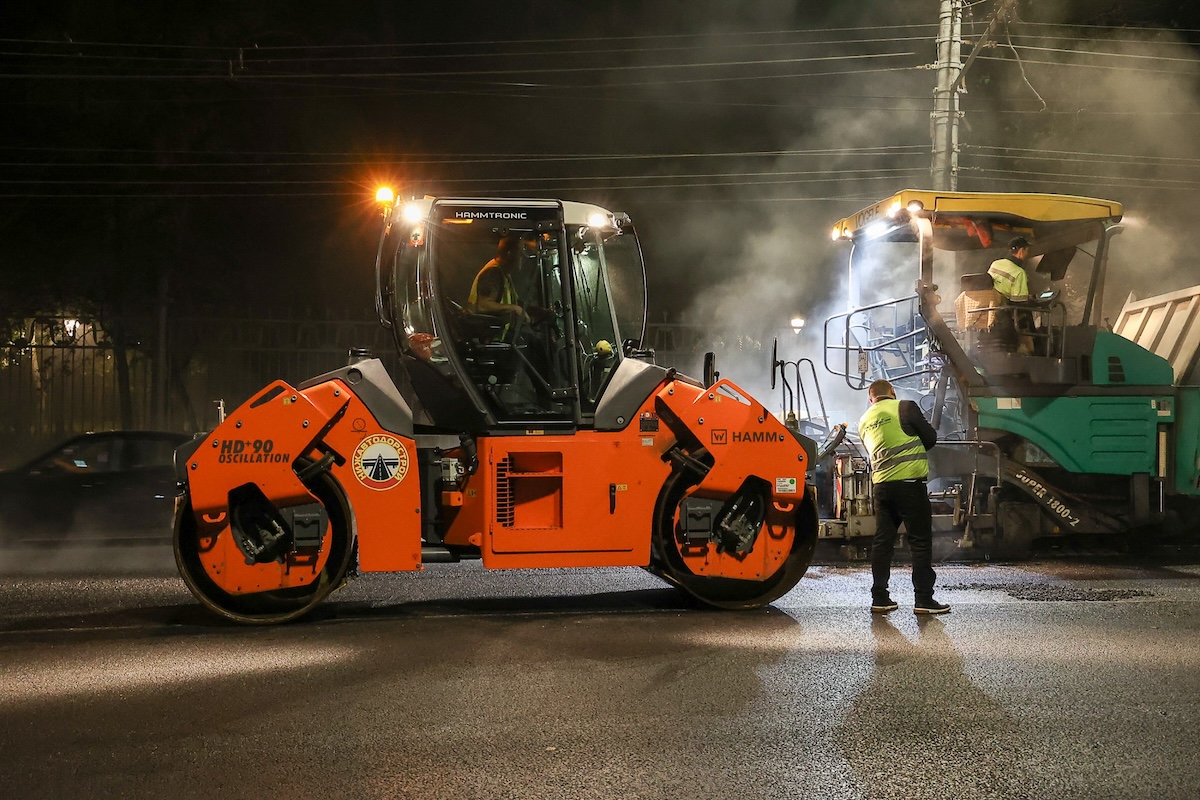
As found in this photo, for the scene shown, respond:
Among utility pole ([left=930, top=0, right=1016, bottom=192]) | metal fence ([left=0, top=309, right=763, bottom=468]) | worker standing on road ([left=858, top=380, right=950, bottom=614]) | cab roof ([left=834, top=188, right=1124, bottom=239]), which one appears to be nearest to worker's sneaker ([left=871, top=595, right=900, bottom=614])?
worker standing on road ([left=858, top=380, right=950, bottom=614])

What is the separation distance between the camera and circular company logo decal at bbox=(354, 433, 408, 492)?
22.4 ft

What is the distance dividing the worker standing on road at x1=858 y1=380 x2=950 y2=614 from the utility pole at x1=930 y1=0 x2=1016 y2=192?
8.67 m

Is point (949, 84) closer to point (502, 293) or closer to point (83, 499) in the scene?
point (502, 293)

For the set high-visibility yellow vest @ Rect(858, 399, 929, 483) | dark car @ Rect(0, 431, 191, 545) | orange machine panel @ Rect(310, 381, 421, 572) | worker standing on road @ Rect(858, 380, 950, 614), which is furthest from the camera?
dark car @ Rect(0, 431, 191, 545)

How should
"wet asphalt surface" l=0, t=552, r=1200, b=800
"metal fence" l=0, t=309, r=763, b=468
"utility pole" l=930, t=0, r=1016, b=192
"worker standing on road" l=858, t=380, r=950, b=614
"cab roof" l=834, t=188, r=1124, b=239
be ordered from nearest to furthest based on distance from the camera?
1. "wet asphalt surface" l=0, t=552, r=1200, b=800
2. "worker standing on road" l=858, t=380, r=950, b=614
3. "cab roof" l=834, t=188, r=1124, b=239
4. "utility pole" l=930, t=0, r=1016, b=192
5. "metal fence" l=0, t=309, r=763, b=468

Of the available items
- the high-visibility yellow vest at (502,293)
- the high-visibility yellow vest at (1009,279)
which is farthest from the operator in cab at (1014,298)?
the high-visibility yellow vest at (502,293)

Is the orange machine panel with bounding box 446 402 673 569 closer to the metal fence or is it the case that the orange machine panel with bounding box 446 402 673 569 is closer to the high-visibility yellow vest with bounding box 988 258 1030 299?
the high-visibility yellow vest with bounding box 988 258 1030 299

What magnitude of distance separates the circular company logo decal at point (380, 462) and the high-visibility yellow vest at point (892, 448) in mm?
3324

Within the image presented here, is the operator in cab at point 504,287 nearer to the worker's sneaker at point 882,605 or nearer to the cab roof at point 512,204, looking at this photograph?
the cab roof at point 512,204

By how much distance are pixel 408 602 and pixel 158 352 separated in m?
13.1

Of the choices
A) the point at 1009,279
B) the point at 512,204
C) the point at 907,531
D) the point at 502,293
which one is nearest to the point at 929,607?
the point at 907,531

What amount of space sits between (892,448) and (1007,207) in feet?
12.3

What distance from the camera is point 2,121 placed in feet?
59.7

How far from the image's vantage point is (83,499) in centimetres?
1124
